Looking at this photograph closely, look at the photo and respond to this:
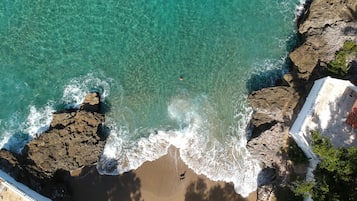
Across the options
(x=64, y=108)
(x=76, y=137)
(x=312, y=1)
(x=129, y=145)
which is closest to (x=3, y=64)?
(x=64, y=108)

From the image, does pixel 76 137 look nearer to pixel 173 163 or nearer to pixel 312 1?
pixel 173 163

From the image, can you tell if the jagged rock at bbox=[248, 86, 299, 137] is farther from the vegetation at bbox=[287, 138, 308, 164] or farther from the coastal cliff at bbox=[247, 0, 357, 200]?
the vegetation at bbox=[287, 138, 308, 164]

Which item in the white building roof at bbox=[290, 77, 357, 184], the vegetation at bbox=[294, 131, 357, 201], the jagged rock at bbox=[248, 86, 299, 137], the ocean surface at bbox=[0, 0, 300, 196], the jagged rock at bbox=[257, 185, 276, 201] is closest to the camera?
the vegetation at bbox=[294, 131, 357, 201]

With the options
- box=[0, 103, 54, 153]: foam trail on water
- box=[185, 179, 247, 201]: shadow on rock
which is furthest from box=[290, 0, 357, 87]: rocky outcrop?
Result: box=[0, 103, 54, 153]: foam trail on water

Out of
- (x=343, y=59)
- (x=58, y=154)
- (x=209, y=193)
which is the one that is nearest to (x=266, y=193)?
(x=209, y=193)

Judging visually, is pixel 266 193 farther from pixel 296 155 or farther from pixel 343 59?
pixel 343 59

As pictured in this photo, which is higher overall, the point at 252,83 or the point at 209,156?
the point at 252,83
